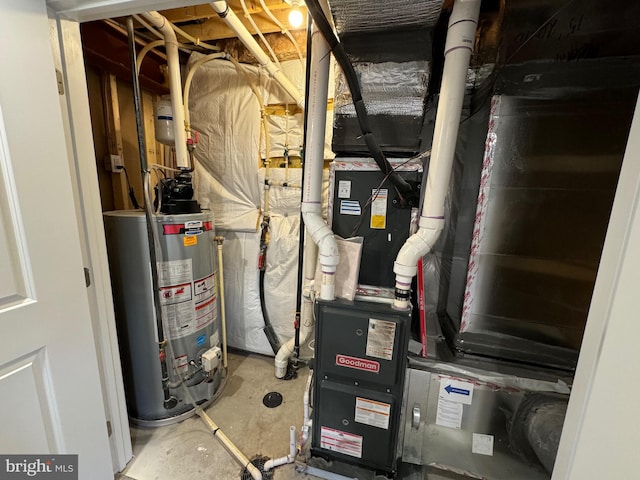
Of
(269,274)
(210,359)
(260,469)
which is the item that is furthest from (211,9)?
(260,469)

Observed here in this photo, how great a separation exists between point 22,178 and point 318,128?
1.00m

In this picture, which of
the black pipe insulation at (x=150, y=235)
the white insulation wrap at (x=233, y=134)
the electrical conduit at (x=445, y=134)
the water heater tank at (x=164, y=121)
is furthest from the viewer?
the white insulation wrap at (x=233, y=134)

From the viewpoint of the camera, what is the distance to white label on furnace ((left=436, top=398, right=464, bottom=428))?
1188 millimetres

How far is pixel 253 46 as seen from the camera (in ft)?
5.13

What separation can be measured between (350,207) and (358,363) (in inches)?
27.7

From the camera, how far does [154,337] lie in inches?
59.0

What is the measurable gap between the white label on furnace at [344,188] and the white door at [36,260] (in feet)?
3.41

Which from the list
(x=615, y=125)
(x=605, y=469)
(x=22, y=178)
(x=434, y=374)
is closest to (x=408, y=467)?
(x=434, y=374)

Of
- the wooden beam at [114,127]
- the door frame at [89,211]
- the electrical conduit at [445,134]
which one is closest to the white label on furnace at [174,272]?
the door frame at [89,211]

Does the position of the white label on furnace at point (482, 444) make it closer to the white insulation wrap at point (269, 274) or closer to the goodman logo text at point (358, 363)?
the goodman logo text at point (358, 363)

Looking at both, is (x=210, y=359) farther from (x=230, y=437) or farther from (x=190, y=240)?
(x=190, y=240)

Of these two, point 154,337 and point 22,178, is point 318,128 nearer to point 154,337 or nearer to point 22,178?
point 22,178

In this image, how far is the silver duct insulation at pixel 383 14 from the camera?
94 centimetres

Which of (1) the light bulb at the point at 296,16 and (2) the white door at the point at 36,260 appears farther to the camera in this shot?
(1) the light bulb at the point at 296,16
